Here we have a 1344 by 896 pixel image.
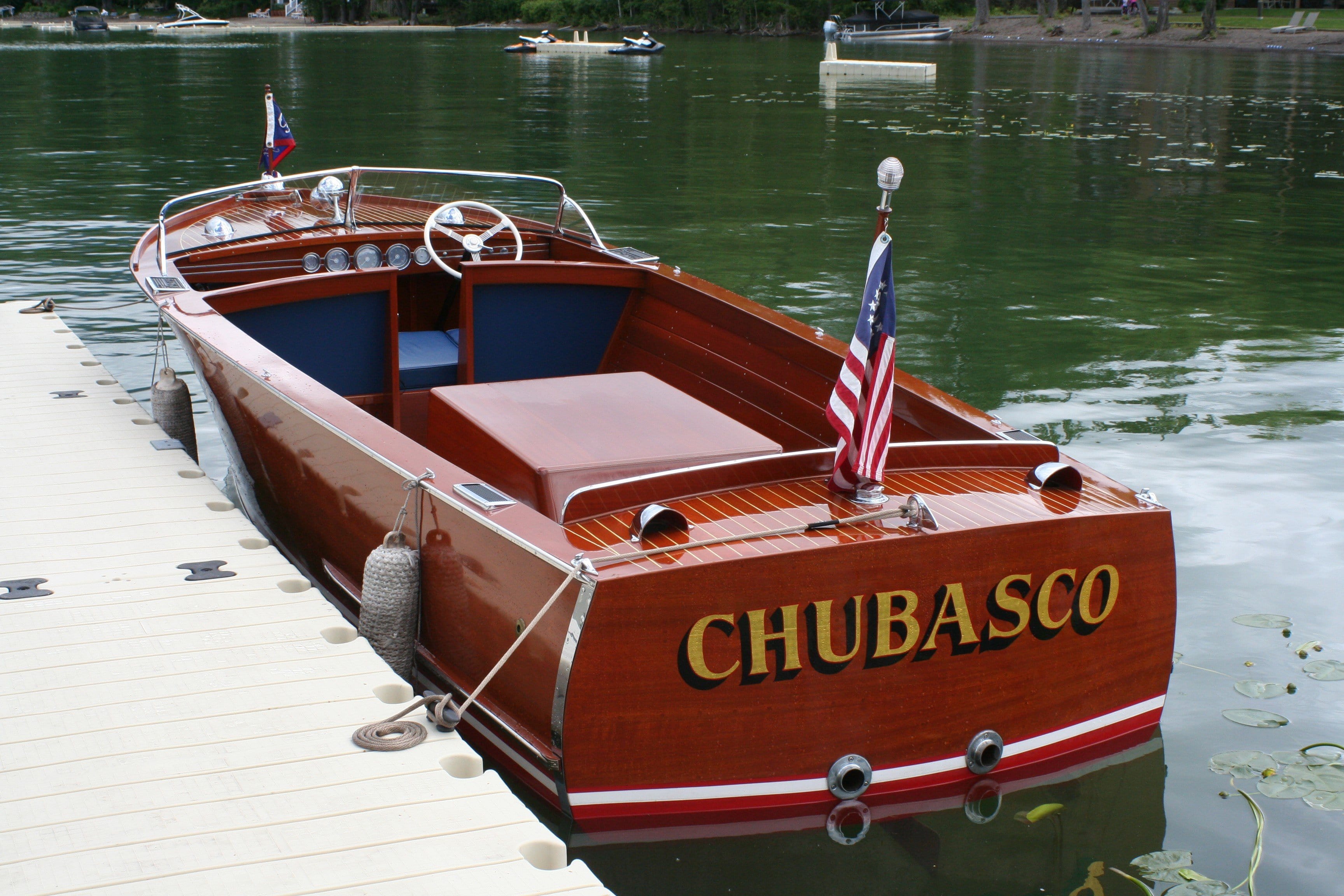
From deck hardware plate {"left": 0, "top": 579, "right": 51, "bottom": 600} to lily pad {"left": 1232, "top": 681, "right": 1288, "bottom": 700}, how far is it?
12.3 feet

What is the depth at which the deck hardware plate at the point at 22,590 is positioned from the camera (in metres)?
3.67

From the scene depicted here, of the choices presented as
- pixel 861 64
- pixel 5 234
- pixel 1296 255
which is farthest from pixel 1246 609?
pixel 861 64

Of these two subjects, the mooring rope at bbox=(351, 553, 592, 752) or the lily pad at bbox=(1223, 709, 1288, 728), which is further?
the lily pad at bbox=(1223, 709, 1288, 728)

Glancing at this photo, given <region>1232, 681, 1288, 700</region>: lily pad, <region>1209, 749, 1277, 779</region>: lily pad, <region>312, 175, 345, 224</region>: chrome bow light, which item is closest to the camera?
<region>1209, 749, 1277, 779</region>: lily pad

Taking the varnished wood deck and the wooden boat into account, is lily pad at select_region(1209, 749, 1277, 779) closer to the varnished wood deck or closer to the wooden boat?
the wooden boat

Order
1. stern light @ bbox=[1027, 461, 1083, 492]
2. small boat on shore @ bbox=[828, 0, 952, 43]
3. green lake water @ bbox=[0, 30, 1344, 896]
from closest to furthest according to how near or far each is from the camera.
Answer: green lake water @ bbox=[0, 30, 1344, 896] < stern light @ bbox=[1027, 461, 1083, 492] < small boat on shore @ bbox=[828, 0, 952, 43]

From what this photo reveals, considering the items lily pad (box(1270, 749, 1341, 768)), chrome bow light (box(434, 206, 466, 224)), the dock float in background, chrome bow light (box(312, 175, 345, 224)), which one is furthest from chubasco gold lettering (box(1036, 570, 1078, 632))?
the dock float in background

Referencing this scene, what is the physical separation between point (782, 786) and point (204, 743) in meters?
1.39

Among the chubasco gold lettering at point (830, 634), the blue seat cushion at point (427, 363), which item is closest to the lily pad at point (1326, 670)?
the chubasco gold lettering at point (830, 634)

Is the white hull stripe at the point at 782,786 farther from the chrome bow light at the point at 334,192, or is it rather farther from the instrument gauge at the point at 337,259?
the chrome bow light at the point at 334,192

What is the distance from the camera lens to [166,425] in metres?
Answer: 5.48

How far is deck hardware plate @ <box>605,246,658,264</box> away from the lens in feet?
17.9

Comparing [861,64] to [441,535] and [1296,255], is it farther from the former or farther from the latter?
[441,535]

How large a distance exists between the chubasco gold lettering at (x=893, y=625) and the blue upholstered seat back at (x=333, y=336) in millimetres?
2889
